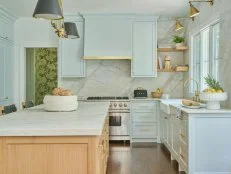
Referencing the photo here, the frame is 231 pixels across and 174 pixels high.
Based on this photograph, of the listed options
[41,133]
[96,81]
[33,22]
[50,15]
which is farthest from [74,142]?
[33,22]

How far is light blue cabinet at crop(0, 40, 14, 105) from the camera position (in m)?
5.82

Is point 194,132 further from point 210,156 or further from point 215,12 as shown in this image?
point 215,12

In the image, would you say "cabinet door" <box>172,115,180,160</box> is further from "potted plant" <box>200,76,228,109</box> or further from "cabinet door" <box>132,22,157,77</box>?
"cabinet door" <box>132,22,157,77</box>

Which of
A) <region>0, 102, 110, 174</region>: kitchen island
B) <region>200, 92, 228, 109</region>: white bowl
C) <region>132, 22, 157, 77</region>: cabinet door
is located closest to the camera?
<region>0, 102, 110, 174</region>: kitchen island

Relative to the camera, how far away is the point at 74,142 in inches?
74.8

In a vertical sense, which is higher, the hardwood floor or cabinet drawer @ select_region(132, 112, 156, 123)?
cabinet drawer @ select_region(132, 112, 156, 123)

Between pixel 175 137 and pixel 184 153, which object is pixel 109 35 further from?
pixel 184 153

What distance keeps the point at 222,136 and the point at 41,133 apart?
2.33 metres

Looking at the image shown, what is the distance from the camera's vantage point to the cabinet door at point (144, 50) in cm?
618

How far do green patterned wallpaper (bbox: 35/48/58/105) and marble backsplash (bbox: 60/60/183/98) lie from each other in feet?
7.34

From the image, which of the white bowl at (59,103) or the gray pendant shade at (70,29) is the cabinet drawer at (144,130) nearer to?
the gray pendant shade at (70,29)

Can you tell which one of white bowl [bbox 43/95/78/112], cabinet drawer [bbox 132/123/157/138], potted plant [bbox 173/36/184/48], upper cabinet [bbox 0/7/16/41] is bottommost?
cabinet drawer [bbox 132/123/157/138]

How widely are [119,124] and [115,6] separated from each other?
2300 mm

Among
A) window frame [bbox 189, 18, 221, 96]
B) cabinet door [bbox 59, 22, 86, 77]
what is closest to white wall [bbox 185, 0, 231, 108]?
window frame [bbox 189, 18, 221, 96]
